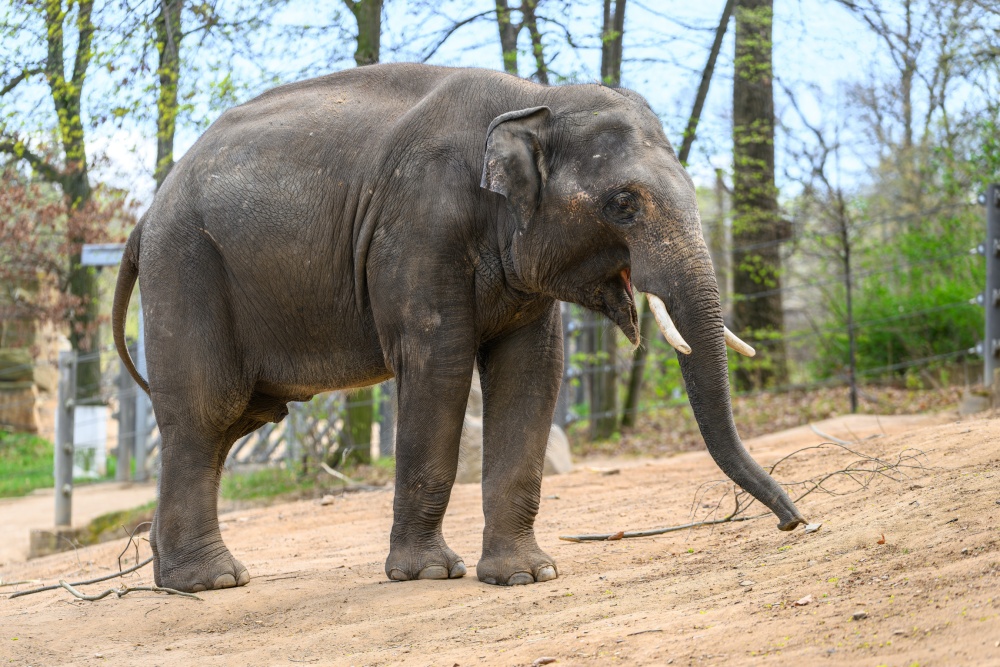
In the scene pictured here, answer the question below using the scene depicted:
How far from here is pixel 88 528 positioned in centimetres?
1112

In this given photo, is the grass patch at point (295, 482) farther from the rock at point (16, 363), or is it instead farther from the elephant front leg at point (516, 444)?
the rock at point (16, 363)

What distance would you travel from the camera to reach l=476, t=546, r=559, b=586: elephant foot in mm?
5090

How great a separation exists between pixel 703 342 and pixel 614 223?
0.64m

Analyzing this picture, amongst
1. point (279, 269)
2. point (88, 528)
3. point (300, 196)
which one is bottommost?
point (88, 528)

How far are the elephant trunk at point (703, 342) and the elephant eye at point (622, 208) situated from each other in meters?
0.28

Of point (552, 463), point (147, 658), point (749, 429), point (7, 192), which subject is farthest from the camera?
point (7, 192)

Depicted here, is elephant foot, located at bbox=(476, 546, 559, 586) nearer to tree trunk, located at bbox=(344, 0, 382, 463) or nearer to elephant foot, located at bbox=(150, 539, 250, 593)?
elephant foot, located at bbox=(150, 539, 250, 593)

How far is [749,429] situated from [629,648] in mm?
10208

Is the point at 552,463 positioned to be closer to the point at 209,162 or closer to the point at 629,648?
the point at 209,162

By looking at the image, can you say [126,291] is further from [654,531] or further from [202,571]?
[654,531]

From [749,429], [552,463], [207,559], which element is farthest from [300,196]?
[749,429]

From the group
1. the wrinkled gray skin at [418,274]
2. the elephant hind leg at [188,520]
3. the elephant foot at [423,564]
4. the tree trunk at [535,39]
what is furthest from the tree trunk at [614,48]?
the elephant foot at [423,564]

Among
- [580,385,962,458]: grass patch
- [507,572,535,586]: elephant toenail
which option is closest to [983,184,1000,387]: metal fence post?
[580,385,962,458]: grass patch

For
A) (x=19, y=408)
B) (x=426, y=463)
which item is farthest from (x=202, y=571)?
(x=19, y=408)
